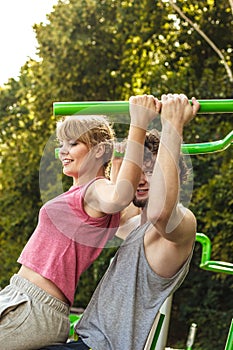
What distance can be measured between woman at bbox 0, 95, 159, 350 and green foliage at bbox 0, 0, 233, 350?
4.44 m

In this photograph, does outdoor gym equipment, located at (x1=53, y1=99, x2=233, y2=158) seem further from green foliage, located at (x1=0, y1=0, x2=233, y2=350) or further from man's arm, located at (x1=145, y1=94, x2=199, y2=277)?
green foliage, located at (x1=0, y1=0, x2=233, y2=350)

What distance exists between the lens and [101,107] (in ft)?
4.92

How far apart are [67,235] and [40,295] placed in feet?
0.45

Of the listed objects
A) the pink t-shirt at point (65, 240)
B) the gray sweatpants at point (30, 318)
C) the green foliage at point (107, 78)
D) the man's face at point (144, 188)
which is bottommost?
the gray sweatpants at point (30, 318)

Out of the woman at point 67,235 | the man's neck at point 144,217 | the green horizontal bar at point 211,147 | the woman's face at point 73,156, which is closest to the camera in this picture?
the woman at point 67,235

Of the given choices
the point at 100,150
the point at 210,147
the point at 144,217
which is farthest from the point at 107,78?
the point at 100,150

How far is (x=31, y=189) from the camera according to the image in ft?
22.1

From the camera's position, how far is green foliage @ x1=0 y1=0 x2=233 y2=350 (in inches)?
246

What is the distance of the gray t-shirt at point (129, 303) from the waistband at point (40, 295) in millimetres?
85

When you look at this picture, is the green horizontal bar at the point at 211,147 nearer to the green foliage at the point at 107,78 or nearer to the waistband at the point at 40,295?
the waistband at the point at 40,295

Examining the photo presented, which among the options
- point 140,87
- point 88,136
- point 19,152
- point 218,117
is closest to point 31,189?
point 19,152

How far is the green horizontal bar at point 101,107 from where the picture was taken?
1.49 metres

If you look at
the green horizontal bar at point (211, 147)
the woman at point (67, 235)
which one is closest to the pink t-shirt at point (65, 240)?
the woman at point (67, 235)

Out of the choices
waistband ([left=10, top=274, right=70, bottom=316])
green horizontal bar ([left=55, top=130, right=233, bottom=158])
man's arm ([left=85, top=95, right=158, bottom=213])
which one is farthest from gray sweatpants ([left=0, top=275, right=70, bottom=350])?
green horizontal bar ([left=55, top=130, right=233, bottom=158])
